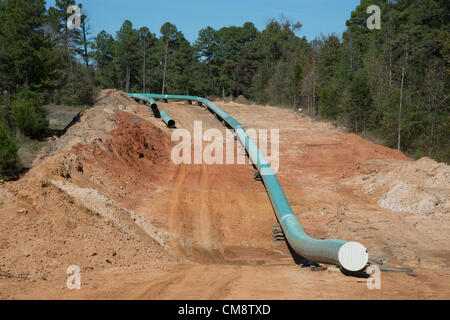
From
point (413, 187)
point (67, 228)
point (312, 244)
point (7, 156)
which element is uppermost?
point (7, 156)

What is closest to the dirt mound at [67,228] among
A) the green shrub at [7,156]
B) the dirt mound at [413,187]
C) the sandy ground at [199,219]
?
the sandy ground at [199,219]

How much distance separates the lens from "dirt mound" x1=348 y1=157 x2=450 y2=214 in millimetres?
15562

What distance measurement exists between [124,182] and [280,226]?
7642 millimetres

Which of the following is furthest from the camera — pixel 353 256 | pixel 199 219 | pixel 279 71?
pixel 279 71

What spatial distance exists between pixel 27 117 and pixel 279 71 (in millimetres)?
44572

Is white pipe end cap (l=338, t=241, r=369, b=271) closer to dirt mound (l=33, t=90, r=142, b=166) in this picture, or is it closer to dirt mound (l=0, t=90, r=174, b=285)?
dirt mound (l=0, t=90, r=174, b=285)

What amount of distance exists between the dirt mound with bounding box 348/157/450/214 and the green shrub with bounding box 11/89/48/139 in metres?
21.2

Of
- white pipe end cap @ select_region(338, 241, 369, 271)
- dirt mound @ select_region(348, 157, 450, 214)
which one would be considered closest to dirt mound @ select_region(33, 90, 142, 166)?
dirt mound @ select_region(348, 157, 450, 214)

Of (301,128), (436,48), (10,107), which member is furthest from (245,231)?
(436,48)

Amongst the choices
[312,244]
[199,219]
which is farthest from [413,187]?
[199,219]

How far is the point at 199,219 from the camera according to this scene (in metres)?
15.1

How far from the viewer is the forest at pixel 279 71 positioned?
94.7 ft

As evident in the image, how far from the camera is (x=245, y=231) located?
1458 cm

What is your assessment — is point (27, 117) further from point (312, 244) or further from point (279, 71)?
point (279, 71)
